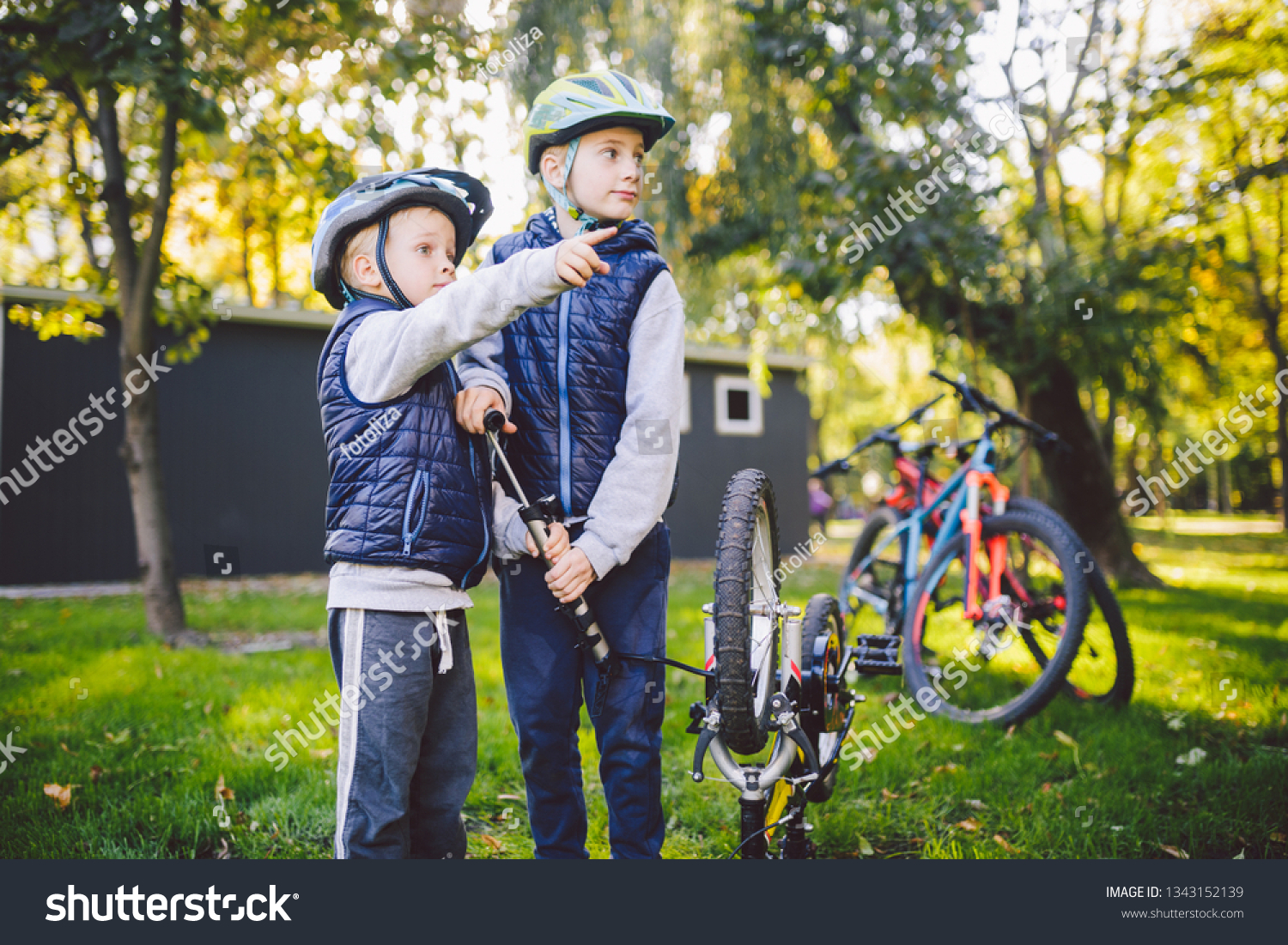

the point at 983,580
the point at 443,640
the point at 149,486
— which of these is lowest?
the point at 983,580

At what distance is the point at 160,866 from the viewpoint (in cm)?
185

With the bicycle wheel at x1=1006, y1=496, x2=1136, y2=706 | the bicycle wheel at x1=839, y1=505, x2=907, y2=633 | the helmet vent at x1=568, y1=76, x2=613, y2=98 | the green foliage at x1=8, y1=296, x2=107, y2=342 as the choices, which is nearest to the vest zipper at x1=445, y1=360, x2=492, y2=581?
the helmet vent at x1=568, y1=76, x2=613, y2=98

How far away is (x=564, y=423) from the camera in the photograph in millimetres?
1813

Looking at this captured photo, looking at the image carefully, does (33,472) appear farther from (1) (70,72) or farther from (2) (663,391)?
(2) (663,391)

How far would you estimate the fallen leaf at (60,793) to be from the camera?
2.49 metres

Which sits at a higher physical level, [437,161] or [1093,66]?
[1093,66]

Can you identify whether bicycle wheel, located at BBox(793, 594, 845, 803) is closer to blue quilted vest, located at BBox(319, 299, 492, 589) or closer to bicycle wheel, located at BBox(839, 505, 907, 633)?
blue quilted vest, located at BBox(319, 299, 492, 589)

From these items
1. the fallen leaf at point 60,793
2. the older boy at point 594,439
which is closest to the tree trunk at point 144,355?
the fallen leaf at point 60,793

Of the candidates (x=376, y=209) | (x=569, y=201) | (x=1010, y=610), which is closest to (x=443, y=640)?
(x=376, y=209)

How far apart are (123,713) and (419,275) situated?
290 cm

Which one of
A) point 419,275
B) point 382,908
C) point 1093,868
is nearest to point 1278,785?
point 1093,868

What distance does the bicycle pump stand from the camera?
5.33 feet

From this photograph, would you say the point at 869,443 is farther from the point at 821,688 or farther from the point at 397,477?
the point at 397,477

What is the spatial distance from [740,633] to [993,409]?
2.44 metres
